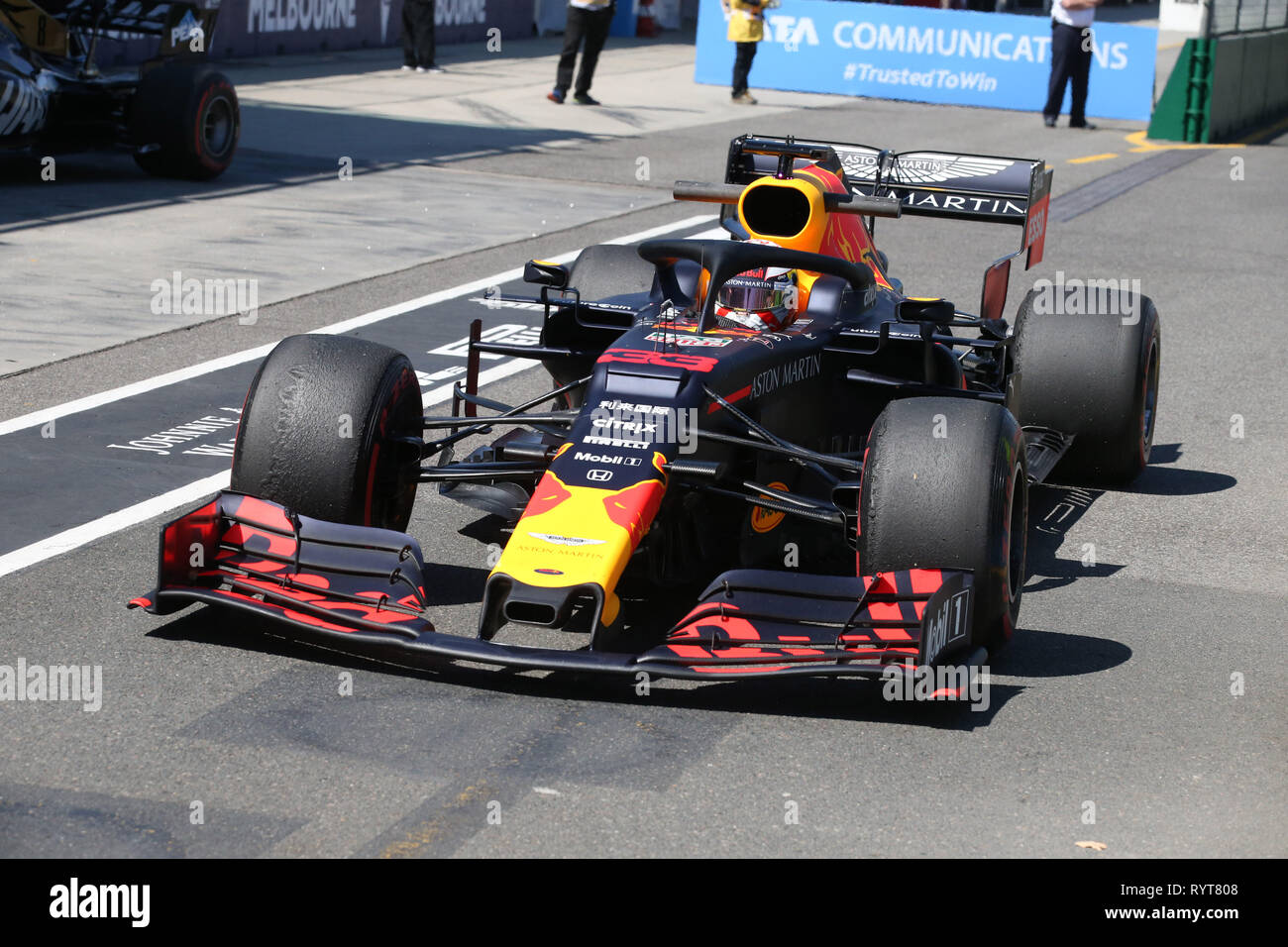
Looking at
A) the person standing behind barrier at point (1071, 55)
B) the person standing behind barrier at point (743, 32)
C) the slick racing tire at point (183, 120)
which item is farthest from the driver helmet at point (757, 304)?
the person standing behind barrier at point (743, 32)

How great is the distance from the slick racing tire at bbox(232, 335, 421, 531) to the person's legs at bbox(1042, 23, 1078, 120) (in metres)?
18.5

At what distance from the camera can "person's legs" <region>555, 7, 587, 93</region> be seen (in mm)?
22266

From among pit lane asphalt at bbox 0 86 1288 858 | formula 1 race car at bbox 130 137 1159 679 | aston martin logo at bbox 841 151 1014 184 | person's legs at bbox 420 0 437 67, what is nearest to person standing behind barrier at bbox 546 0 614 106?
person's legs at bbox 420 0 437 67

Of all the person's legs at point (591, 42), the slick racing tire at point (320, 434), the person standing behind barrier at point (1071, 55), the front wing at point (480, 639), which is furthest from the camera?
the person standing behind barrier at point (1071, 55)

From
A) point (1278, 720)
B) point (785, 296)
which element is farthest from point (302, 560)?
point (1278, 720)

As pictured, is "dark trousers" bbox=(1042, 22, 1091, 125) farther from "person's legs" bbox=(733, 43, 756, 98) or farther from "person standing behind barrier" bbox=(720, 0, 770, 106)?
"person's legs" bbox=(733, 43, 756, 98)

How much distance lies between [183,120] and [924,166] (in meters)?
8.25

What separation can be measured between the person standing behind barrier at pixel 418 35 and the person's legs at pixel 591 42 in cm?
286

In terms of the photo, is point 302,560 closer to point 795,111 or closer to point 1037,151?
point 1037,151

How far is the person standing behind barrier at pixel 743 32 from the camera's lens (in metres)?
24.2

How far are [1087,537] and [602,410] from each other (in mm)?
2468

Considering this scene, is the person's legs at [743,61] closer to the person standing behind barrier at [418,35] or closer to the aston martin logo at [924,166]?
the person standing behind barrier at [418,35]

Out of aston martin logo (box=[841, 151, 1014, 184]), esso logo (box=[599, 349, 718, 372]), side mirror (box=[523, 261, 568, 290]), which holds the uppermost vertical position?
aston martin logo (box=[841, 151, 1014, 184])
